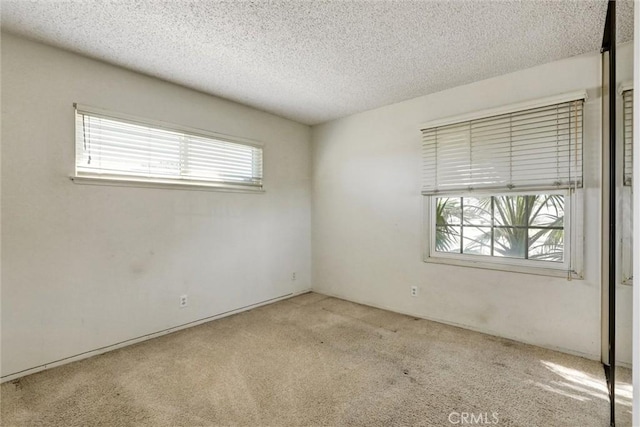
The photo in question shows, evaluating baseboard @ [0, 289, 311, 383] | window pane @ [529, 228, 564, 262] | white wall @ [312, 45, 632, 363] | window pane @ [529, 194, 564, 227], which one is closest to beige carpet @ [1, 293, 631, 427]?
baseboard @ [0, 289, 311, 383]

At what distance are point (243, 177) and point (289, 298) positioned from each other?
1772mm

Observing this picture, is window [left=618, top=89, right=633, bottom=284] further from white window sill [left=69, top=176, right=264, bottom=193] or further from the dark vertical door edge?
white window sill [left=69, top=176, right=264, bottom=193]


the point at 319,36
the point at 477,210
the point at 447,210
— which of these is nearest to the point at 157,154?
the point at 319,36

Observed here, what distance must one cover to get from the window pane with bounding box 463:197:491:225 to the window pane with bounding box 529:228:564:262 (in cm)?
39

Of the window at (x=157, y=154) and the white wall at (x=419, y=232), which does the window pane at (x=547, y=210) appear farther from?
the window at (x=157, y=154)

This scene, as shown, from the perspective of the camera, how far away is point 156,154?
116 inches

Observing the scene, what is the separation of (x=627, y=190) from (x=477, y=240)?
4.80 ft

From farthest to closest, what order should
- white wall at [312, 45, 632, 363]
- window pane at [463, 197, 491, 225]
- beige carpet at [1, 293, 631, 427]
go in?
window pane at [463, 197, 491, 225]
white wall at [312, 45, 632, 363]
beige carpet at [1, 293, 631, 427]

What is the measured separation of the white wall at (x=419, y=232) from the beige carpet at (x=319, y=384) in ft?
0.85

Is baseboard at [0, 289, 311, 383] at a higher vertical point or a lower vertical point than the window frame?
lower

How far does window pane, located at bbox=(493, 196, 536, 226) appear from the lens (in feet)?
9.21

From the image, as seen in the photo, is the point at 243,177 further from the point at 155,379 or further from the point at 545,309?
the point at 545,309

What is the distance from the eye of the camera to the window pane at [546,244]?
8.60 feet

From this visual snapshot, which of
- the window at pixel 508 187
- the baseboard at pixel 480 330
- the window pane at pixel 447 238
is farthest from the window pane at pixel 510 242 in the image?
the baseboard at pixel 480 330
